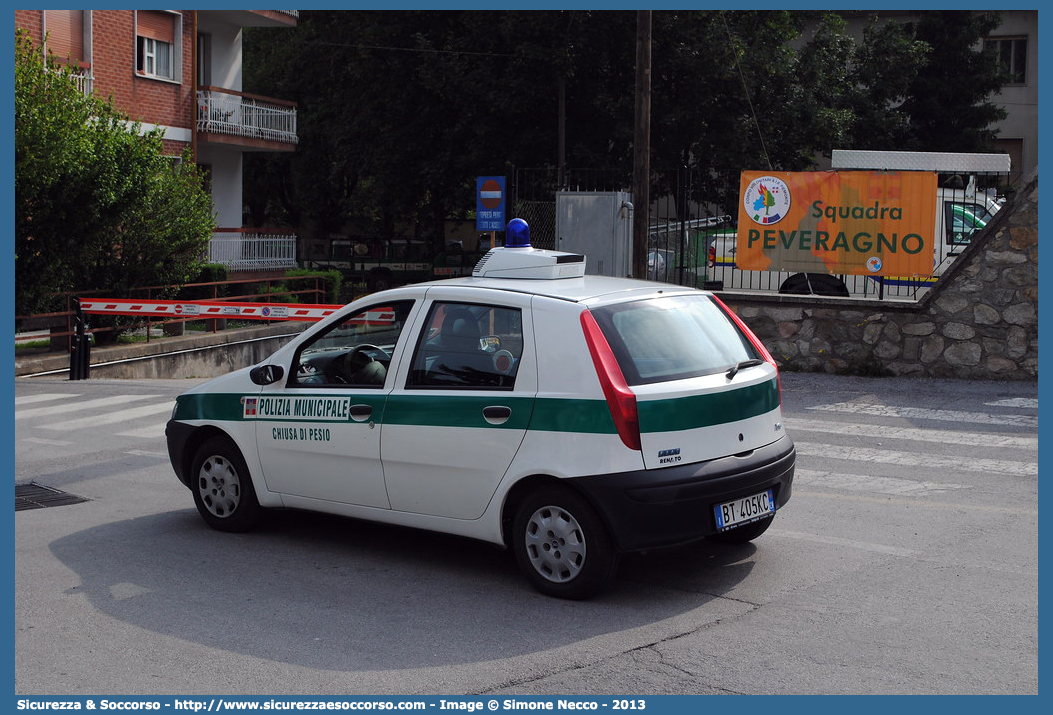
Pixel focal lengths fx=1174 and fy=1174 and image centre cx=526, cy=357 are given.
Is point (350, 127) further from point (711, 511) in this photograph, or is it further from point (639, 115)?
point (711, 511)

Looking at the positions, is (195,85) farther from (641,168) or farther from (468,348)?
(468,348)

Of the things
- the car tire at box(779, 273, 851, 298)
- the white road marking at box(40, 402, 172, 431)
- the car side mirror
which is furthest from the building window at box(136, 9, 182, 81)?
the car side mirror

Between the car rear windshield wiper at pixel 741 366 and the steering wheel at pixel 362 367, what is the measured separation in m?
1.91

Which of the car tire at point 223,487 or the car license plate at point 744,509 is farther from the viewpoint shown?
the car tire at point 223,487

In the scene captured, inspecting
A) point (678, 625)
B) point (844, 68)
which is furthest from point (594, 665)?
point (844, 68)

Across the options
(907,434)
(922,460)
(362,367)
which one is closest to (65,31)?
(907,434)

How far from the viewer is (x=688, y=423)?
5.83 meters

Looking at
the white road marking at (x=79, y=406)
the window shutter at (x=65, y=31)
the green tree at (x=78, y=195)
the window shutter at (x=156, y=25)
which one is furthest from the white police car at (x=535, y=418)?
the window shutter at (x=156, y=25)

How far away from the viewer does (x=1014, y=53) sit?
146 ft

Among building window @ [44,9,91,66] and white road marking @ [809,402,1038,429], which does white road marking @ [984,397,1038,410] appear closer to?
white road marking @ [809,402,1038,429]

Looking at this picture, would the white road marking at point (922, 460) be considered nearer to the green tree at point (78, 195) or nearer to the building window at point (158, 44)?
the green tree at point (78, 195)

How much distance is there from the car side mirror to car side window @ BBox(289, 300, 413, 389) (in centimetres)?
9

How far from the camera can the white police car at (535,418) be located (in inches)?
226

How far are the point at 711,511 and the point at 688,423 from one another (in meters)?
0.46
